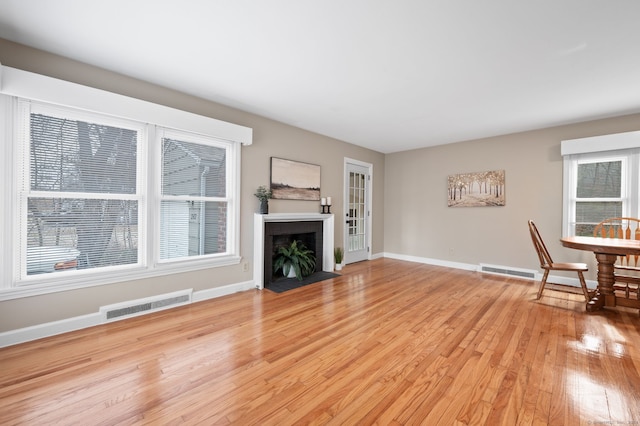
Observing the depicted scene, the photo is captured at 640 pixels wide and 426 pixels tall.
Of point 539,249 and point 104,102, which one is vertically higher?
point 104,102

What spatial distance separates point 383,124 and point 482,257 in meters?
3.07

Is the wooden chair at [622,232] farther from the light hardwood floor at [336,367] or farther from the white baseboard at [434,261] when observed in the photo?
the white baseboard at [434,261]

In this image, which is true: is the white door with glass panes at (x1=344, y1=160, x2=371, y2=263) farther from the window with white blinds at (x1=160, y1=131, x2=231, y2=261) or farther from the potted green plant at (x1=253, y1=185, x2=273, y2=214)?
the window with white blinds at (x1=160, y1=131, x2=231, y2=261)

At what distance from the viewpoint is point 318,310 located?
2963 mm

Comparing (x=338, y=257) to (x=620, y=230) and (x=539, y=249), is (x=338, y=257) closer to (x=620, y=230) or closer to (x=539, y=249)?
(x=539, y=249)

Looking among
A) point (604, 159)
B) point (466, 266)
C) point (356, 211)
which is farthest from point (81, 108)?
point (604, 159)

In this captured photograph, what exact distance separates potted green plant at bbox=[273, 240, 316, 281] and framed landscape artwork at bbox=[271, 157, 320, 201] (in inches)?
32.5

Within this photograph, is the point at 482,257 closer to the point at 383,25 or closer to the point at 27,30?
the point at 383,25

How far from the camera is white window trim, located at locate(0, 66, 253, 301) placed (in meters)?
2.15

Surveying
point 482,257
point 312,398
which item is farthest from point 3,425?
point 482,257

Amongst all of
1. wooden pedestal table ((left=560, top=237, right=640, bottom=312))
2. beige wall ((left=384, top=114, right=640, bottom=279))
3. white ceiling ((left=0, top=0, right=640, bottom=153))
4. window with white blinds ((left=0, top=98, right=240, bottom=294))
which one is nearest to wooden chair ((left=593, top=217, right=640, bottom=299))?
beige wall ((left=384, top=114, right=640, bottom=279))

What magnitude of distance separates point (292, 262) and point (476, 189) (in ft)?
12.0

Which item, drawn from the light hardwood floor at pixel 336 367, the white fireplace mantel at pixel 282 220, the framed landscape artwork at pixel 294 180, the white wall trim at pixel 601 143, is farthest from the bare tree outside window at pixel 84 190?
the white wall trim at pixel 601 143

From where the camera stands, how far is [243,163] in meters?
3.70
